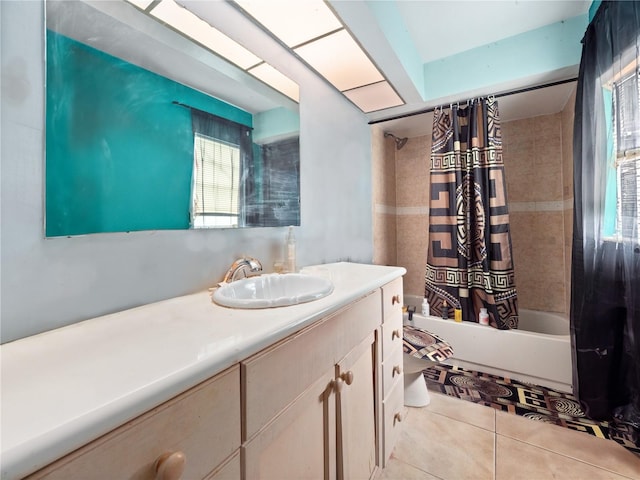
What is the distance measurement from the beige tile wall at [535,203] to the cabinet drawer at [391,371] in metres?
1.16

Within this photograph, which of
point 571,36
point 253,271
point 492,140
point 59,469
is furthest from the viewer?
point 492,140

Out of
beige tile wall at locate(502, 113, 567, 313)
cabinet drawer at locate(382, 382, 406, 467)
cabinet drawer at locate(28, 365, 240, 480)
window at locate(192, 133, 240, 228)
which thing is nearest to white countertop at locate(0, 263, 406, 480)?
cabinet drawer at locate(28, 365, 240, 480)

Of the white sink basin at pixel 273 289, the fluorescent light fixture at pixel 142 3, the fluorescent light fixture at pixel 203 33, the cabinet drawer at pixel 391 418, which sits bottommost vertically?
the cabinet drawer at pixel 391 418

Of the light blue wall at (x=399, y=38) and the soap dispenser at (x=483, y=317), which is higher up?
the light blue wall at (x=399, y=38)

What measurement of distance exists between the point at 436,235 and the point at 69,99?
2271 mm

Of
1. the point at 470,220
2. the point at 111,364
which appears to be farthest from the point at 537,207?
the point at 111,364

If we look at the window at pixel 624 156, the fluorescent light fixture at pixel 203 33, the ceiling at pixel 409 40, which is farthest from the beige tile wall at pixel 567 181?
the fluorescent light fixture at pixel 203 33

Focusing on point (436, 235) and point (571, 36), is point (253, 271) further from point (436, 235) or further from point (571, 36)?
point (571, 36)

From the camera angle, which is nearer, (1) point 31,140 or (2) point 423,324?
(1) point 31,140

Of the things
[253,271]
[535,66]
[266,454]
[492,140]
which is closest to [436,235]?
[492,140]

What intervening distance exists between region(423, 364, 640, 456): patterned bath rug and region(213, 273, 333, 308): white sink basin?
1.30m

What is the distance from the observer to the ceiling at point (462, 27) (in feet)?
4.78

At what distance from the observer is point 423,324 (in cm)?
218

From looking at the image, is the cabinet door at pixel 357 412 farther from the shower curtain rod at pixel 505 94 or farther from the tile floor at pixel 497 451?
the shower curtain rod at pixel 505 94
